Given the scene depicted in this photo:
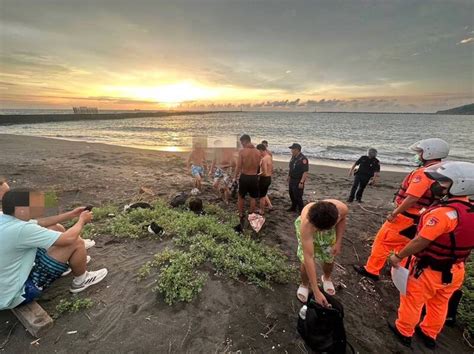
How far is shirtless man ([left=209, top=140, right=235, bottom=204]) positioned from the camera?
732cm

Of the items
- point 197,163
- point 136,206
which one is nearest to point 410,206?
point 136,206

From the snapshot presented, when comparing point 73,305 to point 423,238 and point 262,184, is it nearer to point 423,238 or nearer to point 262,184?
point 423,238

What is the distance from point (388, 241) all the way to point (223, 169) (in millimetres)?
4950

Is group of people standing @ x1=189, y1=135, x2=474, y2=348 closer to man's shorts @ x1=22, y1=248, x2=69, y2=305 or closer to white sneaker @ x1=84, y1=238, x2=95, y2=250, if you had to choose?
man's shorts @ x1=22, y1=248, x2=69, y2=305

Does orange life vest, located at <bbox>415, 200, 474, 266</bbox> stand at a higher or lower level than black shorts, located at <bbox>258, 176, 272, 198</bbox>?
higher

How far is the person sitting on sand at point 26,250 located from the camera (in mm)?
2453

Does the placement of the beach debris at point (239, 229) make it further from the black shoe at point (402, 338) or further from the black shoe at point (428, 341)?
the black shoe at point (428, 341)

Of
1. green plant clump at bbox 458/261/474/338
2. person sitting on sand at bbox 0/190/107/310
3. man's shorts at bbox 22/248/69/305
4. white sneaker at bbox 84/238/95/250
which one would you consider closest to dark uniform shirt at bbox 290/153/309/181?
green plant clump at bbox 458/261/474/338

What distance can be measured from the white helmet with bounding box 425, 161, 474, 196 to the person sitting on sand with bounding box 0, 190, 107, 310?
170 inches

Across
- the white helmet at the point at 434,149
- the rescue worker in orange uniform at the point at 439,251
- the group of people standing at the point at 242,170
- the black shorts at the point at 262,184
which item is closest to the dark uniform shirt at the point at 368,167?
the group of people standing at the point at 242,170

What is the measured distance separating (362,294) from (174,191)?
6087mm

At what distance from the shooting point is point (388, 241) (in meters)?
3.96

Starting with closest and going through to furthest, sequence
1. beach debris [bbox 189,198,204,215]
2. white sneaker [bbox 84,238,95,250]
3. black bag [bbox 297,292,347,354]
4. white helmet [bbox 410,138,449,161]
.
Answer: black bag [bbox 297,292,347,354], white helmet [bbox 410,138,449,161], white sneaker [bbox 84,238,95,250], beach debris [bbox 189,198,204,215]

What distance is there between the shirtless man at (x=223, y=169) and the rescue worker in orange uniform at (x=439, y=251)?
197 inches
